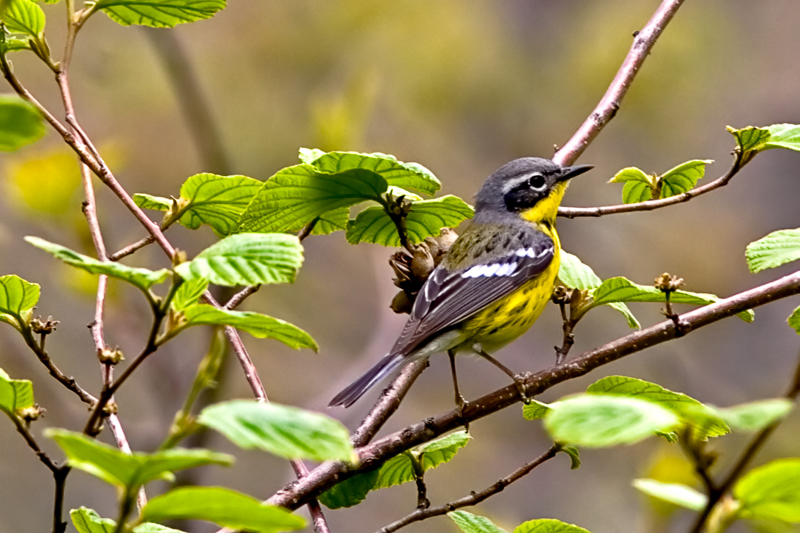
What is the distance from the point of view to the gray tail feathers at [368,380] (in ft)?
6.03

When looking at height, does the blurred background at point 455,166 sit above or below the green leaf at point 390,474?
above

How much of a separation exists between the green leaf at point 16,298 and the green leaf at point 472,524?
0.66m

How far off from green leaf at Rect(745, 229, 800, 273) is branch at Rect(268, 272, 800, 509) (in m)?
0.05

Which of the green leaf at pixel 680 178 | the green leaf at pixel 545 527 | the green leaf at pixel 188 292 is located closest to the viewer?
the green leaf at pixel 188 292

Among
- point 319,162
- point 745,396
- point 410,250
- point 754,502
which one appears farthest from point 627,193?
point 745,396

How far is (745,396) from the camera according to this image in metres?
5.49

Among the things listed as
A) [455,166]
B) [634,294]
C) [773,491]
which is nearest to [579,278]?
[634,294]

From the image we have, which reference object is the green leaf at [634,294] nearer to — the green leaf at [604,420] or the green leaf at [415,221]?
the green leaf at [415,221]

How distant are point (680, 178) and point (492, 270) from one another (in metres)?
0.98

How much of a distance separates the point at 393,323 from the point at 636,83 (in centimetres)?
337

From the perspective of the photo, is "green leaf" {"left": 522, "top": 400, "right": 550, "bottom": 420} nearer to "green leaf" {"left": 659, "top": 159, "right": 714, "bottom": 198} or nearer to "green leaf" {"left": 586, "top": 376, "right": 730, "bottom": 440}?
"green leaf" {"left": 586, "top": 376, "right": 730, "bottom": 440}

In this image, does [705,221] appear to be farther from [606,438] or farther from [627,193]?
[606,438]

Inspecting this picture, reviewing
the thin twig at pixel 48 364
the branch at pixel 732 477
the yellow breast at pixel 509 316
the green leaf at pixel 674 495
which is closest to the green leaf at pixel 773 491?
the branch at pixel 732 477

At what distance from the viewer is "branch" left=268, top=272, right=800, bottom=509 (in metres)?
1.26
